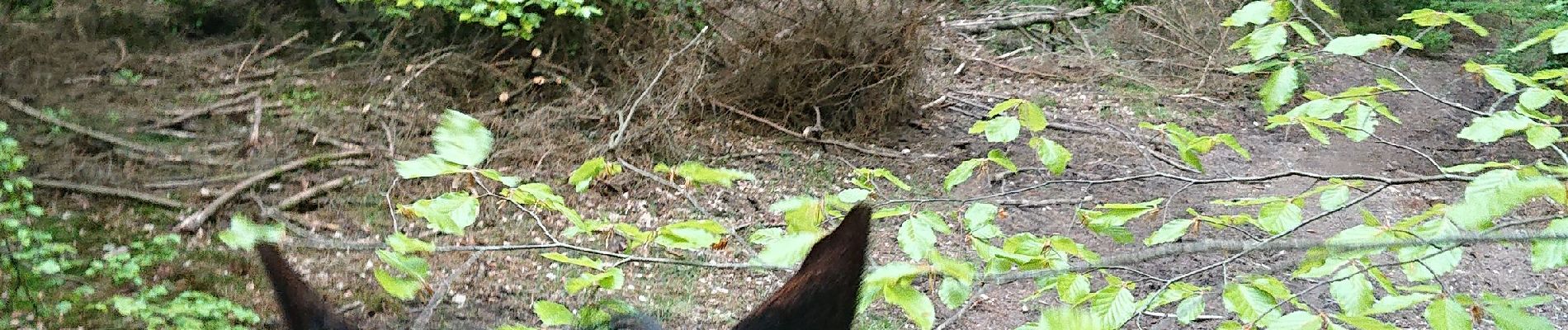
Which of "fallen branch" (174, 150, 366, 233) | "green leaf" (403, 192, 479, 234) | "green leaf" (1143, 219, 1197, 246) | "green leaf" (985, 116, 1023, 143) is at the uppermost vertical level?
"green leaf" (403, 192, 479, 234)

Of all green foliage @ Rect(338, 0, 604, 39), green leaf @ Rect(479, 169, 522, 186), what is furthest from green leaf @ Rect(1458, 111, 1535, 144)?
green foliage @ Rect(338, 0, 604, 39)

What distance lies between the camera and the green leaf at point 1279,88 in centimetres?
193

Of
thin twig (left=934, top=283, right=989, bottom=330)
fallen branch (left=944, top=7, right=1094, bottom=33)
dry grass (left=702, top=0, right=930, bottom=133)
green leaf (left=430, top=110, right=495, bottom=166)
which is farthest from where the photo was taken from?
fallen branch (left=944, top=7, right=1094, bottom=33)

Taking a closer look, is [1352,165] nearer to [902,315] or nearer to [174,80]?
[902,315]

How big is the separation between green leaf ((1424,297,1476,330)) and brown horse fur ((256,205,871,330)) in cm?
104

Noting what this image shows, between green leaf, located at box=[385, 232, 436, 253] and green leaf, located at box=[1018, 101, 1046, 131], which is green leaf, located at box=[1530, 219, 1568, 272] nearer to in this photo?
green leaf, located at box=[1018, 101, 1046, 131]

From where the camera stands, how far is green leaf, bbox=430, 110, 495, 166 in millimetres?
1267

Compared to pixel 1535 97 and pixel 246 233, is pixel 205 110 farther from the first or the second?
pixel 1535 97

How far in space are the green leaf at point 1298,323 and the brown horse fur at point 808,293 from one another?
2.79 feet

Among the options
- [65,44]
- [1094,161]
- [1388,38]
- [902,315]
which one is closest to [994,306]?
[902,315]

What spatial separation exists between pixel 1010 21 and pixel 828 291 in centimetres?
924

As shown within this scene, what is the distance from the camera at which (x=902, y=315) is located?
460 cm

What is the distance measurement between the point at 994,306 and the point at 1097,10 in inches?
246

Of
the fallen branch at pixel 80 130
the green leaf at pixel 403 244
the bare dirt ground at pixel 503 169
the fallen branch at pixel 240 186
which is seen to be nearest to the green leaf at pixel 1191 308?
the green leaf at pixel 403 244
